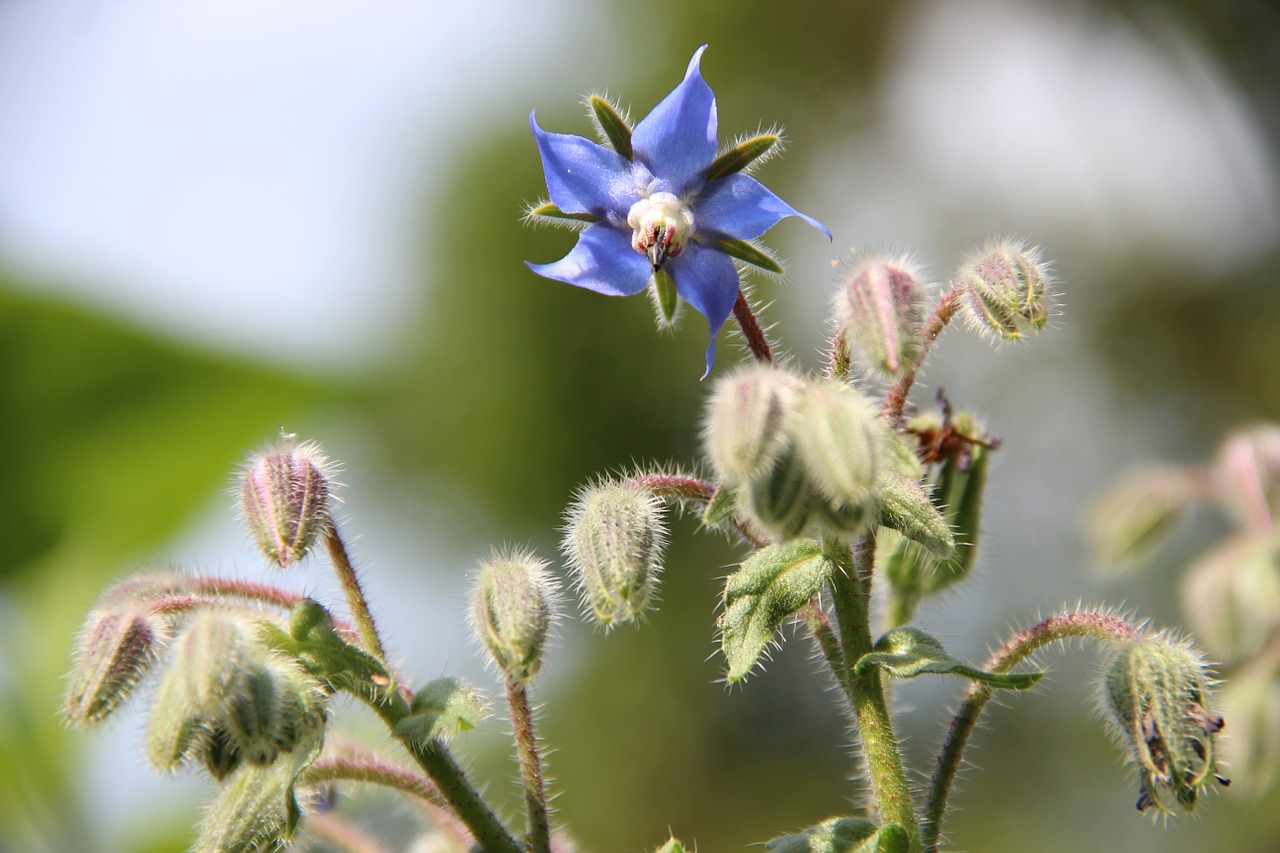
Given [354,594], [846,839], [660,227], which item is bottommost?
[846,839]

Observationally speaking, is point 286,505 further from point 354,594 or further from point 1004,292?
point 1004,292

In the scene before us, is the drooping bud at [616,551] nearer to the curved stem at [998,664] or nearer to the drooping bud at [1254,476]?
the curved stem at [998,664]

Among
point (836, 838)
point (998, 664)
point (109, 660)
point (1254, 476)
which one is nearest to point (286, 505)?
point (109, 660)

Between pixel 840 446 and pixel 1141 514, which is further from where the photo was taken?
Result: pixel 1141 514

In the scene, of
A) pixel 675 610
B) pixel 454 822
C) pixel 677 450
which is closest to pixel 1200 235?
pixel 677 450

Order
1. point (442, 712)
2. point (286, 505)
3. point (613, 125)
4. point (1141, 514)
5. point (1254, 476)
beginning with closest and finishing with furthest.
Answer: point (442, 712), point (286, 505), point (613, 125), point (1254, 476), point (1141, 514)
